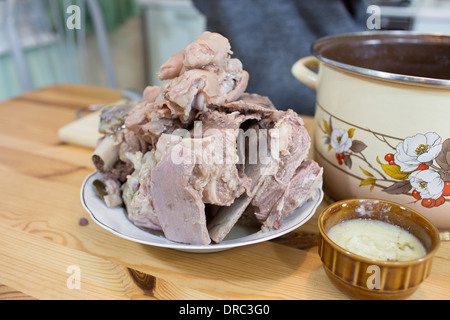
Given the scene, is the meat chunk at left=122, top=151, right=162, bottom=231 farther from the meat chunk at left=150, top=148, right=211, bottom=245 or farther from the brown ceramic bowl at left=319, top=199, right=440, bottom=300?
the brown ceramic bowl at left=319, top=199, right=440, bottom=300

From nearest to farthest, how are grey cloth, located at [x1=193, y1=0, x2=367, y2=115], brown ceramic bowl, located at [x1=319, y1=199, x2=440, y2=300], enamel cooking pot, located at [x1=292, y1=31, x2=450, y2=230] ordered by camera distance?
brown ceramic bowl, located at [x1=319, y1=199, x2=440, y2=300] < enamel cooking pot, located at [x1=292, y1=31, x2=450, y2=230] < grey cloth, located at [x1=193, y1=0, x2=367, y2=115]

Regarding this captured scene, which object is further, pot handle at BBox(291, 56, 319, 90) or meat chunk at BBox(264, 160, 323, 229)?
pot handle at BBox(291, 56, 319, 90)

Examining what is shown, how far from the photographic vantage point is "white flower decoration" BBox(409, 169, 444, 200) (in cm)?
67

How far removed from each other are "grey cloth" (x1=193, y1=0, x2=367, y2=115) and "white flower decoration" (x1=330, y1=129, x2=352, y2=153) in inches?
34.4

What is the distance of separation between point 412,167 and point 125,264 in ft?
1.74

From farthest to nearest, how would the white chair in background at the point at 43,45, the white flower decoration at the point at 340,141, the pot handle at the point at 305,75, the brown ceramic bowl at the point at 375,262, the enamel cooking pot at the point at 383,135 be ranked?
the white chair in background at the point at 43,45
the pot handle at the point at 305,75
the white flower decoration at the point at 340,141
the enamel cooking pot at the point at 383,135
the brown ceramic bowl at the point at 375,262

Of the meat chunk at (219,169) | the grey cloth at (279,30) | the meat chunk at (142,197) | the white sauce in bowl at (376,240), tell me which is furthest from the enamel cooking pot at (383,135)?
the grey cloth at (279,30)

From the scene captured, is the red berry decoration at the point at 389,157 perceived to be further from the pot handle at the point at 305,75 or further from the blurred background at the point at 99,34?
the blurred background at the point at 99,34

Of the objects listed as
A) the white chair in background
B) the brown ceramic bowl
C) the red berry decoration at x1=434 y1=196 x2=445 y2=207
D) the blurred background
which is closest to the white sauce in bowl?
the brown ceramic bowl

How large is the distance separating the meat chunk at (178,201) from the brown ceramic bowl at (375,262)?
19 centimetres

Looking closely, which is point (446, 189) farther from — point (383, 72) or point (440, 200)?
point (383, 72)

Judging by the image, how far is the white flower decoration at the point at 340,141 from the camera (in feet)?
2.43

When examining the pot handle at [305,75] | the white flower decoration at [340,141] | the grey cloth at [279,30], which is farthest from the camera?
the grey cloth at [279,30]

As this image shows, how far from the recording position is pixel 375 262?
1.74 feet
